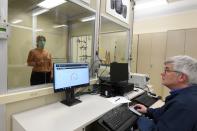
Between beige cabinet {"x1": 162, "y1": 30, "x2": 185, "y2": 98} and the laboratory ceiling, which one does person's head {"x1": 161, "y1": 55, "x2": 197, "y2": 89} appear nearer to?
the laboratory ceiling

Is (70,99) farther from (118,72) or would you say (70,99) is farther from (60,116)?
(118,72)

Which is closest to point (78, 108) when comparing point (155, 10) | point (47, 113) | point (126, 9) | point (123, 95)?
point (47, 113)

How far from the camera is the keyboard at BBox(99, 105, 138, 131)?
127cm

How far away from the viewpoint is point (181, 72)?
47.4 inches

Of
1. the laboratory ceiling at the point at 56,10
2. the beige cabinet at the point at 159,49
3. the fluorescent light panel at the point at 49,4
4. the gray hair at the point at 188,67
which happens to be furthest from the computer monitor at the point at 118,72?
the beige cabinet at the point at 159,49

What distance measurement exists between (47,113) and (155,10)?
433cm

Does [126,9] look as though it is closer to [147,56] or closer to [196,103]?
[147,56]

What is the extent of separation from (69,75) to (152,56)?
→ 3.67 m

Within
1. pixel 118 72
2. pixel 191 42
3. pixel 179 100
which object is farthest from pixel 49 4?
pixel 191 42

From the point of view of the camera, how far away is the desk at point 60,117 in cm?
112

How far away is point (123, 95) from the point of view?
2033 mm

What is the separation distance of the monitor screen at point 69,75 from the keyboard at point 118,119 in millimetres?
480

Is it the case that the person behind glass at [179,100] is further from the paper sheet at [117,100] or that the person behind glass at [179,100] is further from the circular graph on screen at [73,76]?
the circular graph on screen at [73,76]

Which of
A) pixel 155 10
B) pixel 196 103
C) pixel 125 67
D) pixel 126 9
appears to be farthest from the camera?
pixel 155 10
